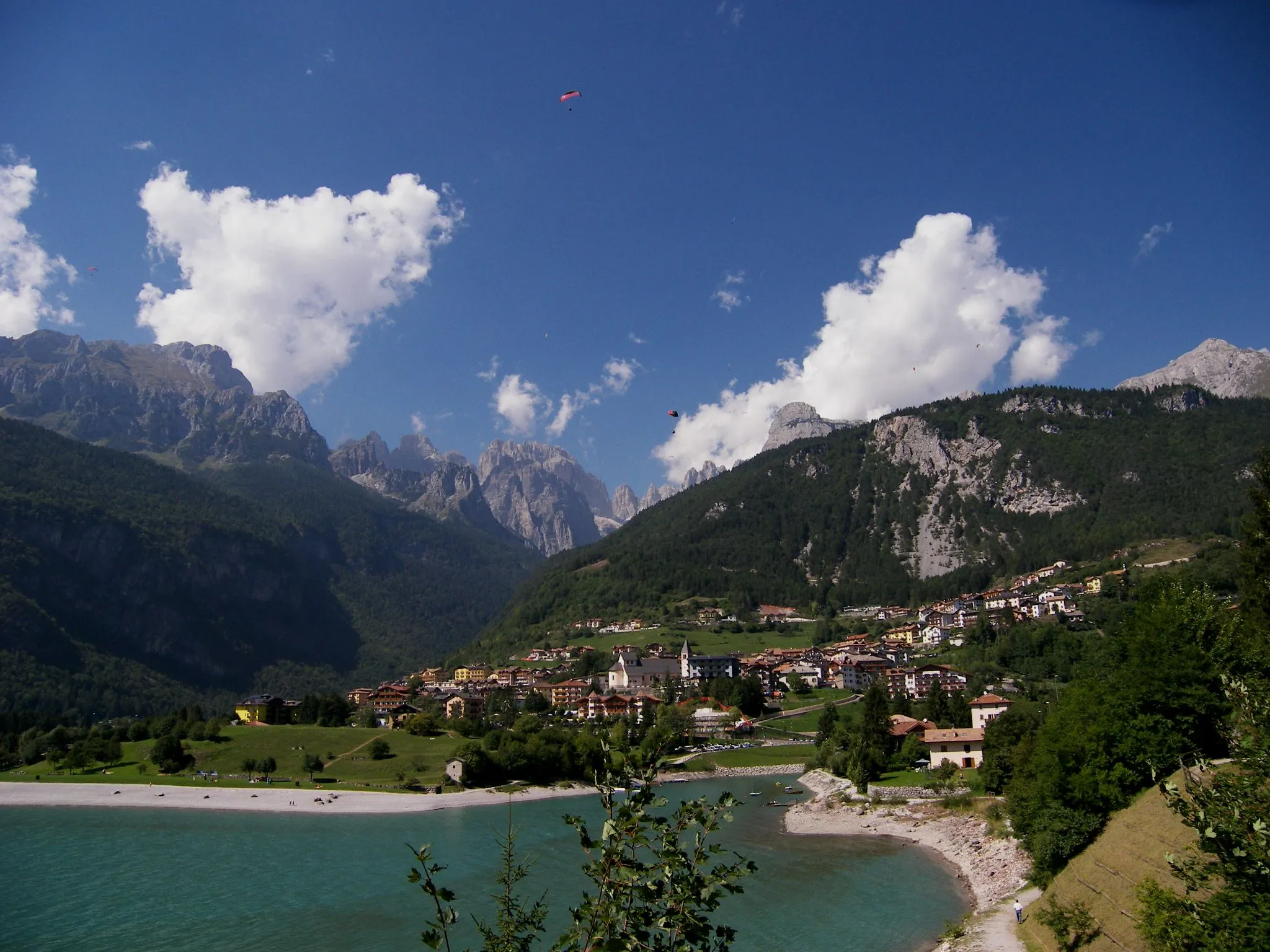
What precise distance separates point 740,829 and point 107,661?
6289 inches

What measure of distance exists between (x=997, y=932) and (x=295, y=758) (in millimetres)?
73249

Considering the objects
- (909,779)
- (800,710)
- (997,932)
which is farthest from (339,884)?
(800,710)

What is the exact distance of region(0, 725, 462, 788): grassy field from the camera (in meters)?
74.3

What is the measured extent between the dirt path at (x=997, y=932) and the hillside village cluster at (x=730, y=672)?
1733 inches

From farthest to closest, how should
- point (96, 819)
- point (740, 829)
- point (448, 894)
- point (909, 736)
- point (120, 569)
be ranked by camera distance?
1. point (120, 569)
2. point (909, 736)
3. point (96, 819)
4. point (740, 829)
5. point (448, 894)

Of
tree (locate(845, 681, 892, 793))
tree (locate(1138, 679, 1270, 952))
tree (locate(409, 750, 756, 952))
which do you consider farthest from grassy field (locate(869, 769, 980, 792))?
tree (locate(409, 750, 756, 952))

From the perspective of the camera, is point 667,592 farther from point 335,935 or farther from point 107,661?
point 335,935

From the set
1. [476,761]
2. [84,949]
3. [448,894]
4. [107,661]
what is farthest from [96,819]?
[107,661]

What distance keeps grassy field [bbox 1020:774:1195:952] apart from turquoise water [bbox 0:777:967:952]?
5.23 m

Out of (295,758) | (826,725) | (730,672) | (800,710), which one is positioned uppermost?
(295,758)

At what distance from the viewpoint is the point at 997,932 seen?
87.9 feet

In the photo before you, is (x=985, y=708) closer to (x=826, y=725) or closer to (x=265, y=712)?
(x=826, y=725)

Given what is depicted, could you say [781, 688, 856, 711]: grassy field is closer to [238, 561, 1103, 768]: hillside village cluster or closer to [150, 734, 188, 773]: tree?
[238, 561, 1103, 768]: hillside village cluster

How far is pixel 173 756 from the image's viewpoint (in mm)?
78062
